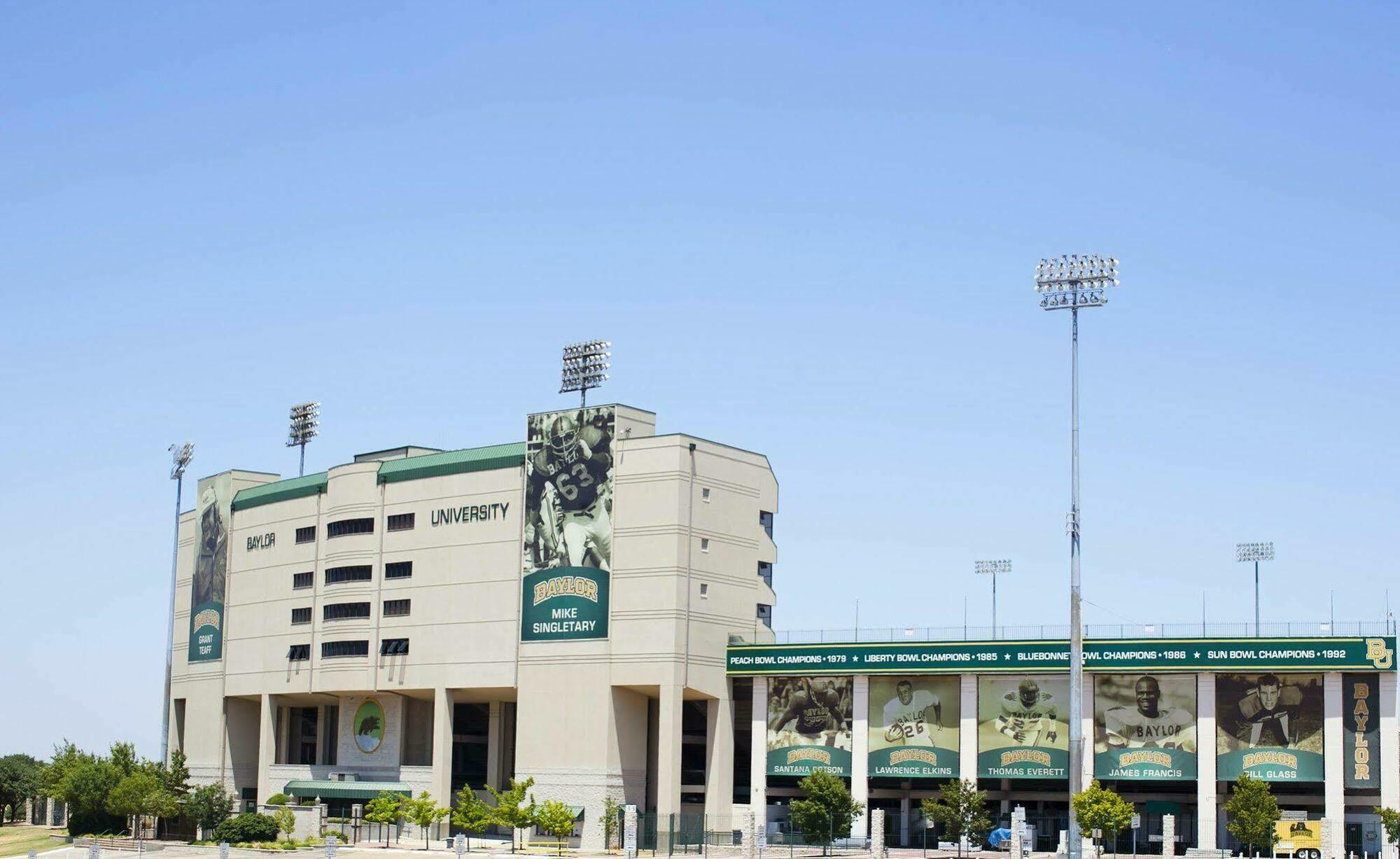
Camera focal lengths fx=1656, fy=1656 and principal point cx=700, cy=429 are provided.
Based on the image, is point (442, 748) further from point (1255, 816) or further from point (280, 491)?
point (1255, 816)

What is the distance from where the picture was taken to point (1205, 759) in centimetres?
9450

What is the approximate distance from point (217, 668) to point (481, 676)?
115 feet

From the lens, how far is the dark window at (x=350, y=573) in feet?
398

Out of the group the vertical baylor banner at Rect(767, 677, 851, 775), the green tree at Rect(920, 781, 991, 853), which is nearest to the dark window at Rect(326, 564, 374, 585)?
the vertical baylor banner at Rect(767, 677, 851, 775)

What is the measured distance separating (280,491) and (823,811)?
5609 cm

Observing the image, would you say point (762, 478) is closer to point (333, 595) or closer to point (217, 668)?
point (333, 595)

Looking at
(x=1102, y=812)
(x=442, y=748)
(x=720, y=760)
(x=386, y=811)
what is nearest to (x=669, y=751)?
(x=720, y=760)

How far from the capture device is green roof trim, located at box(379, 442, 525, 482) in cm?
11519

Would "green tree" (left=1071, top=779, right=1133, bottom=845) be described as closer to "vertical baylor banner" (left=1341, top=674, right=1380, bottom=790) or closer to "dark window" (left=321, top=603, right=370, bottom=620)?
"vertical baylor banner" (left=1341, top=674, right=1380, bottom=790)

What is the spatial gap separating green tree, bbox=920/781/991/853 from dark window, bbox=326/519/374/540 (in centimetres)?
4782

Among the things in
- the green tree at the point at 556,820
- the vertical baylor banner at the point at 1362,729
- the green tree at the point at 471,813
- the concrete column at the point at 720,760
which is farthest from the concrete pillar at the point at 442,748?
the vertical baylor banner at the point at 1362,729

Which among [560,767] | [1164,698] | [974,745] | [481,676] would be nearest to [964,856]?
[974,745]

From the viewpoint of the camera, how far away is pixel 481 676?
113 meters

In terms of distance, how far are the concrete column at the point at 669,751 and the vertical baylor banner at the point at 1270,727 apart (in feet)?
107
